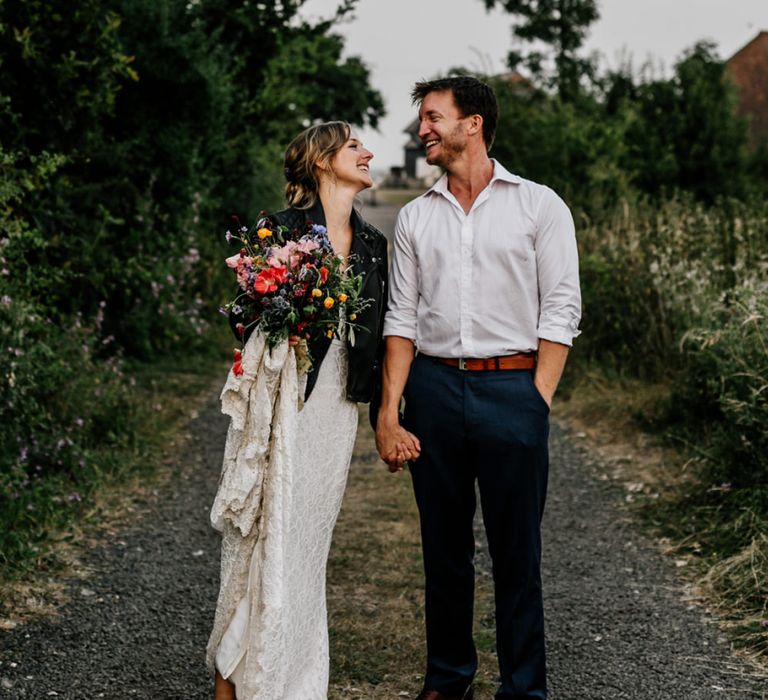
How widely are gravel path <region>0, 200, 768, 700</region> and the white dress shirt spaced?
5.15 feet

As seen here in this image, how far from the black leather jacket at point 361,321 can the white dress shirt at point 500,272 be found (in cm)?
20

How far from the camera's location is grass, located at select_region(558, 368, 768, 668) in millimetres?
5344

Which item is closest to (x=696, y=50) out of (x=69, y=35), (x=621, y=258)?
(x=621, y=258)

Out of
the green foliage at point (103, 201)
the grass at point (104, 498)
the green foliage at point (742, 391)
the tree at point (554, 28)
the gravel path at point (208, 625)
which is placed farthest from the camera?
the tree at point (554, 28)

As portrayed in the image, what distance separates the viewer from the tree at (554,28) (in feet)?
115

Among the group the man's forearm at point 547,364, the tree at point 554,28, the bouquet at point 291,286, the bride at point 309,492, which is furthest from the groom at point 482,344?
the tree at point 554,28

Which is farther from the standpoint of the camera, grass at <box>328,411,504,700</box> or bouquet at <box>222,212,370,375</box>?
grass at <box>328,411,504,700</box>

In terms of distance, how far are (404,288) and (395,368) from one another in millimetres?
300

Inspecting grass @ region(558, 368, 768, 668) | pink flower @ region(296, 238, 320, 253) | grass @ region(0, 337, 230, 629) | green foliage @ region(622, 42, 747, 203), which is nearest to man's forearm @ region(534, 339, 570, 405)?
pink flower @ region(296, 238, 320, 253)

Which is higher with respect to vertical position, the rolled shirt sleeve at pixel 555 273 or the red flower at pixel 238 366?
the rolled shirt sleeve at pixel 555 273

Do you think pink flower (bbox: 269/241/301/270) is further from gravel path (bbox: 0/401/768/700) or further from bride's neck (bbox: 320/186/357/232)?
gravel path (bbox: 0/401/768/700)

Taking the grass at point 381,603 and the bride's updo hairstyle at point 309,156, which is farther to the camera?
the grass at point 381,603

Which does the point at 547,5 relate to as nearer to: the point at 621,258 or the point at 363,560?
the point at 621,258

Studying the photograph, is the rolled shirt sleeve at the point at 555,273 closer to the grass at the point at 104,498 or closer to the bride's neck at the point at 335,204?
the bride's neck at the point at 335,204
